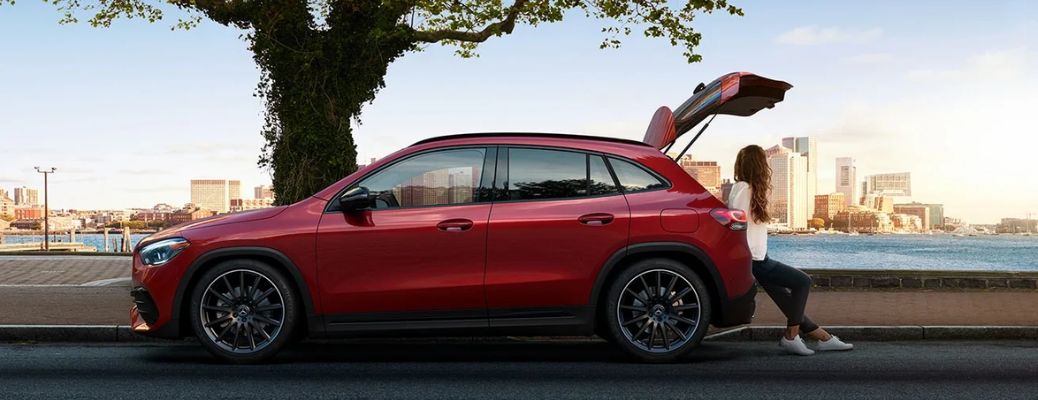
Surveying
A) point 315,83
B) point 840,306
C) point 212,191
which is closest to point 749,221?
point 840,306

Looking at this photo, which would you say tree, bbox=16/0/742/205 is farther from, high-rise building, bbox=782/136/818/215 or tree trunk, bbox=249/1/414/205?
high-rise building, bbox=782/136/818/215

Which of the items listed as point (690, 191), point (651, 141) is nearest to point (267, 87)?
point (651, 141)

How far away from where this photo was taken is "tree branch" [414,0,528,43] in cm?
1720

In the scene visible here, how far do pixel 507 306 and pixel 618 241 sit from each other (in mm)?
920

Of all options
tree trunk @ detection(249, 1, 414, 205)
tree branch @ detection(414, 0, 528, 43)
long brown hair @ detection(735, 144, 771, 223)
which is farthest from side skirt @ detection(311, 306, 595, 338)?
tree branch @ detection(414, 0, 528, 43)

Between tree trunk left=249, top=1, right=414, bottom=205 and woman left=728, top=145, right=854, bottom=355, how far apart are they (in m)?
8.74

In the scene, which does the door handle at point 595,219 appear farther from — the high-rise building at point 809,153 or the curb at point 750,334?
the high-rise building at point 809,153

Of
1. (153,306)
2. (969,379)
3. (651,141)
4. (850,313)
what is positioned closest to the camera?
(969,379)

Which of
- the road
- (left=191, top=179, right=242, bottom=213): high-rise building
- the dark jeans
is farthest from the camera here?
(left=191, top=179, right=242, bottom=213): high-rise building

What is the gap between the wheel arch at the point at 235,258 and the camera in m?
7.15

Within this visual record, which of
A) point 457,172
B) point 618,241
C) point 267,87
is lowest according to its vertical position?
point 618,241

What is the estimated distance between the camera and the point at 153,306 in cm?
735

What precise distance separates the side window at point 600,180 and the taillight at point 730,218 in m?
0.76

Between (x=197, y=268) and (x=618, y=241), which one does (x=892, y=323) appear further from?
(x=197, y=268)
